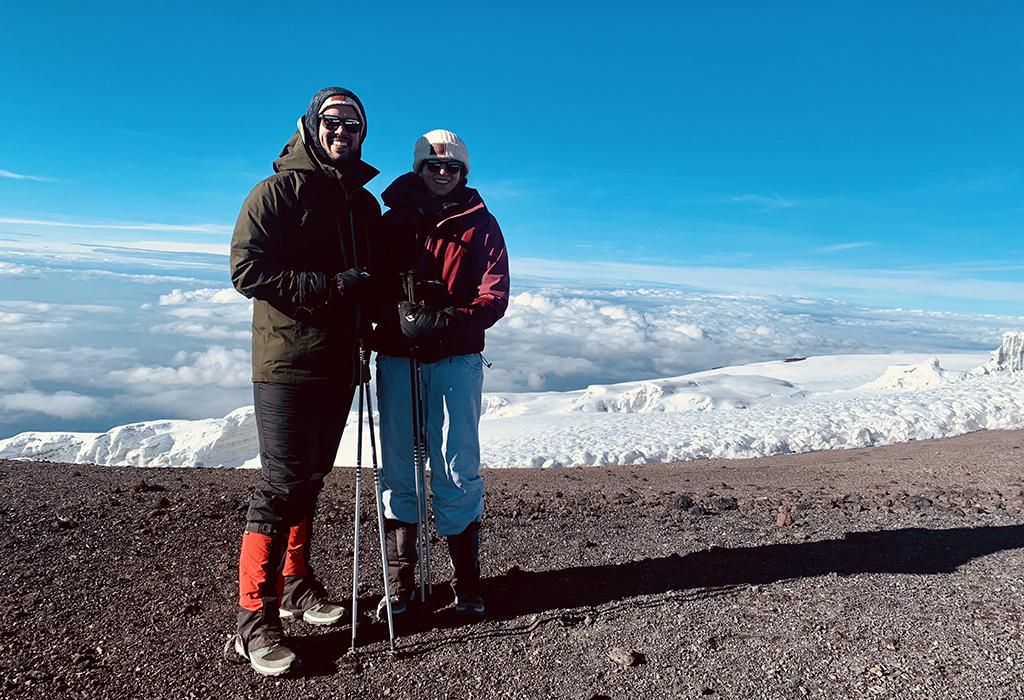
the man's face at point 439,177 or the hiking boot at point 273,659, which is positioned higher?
the man's face at point 439,177

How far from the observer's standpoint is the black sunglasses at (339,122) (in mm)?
3779

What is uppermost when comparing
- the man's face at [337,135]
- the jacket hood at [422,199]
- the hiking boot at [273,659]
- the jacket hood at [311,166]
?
the man's face at [337,135]

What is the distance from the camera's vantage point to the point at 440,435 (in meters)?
4.29

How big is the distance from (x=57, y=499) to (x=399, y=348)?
14.5ft

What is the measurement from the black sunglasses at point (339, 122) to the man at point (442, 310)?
47 cm

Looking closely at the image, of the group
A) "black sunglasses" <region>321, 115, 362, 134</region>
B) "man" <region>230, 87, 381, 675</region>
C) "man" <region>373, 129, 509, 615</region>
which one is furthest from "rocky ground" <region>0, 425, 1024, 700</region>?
"black sunglasses" <region>321, 115, 362, 134</region>

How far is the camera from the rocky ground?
367 centimetres

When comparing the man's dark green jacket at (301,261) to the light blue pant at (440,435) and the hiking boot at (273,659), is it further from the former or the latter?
the hiking boot at (273,659)

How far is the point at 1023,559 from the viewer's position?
5516mm

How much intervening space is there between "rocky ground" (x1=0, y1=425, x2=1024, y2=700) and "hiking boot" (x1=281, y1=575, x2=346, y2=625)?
13cm

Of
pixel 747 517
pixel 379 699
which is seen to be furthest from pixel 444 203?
pixel 747 517

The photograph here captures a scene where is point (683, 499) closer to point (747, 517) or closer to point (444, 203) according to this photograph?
point (747, 517)

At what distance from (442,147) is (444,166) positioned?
112 millimetres

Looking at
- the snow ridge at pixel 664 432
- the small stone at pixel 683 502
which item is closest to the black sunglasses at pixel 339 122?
the small stone at pixel 683 502
